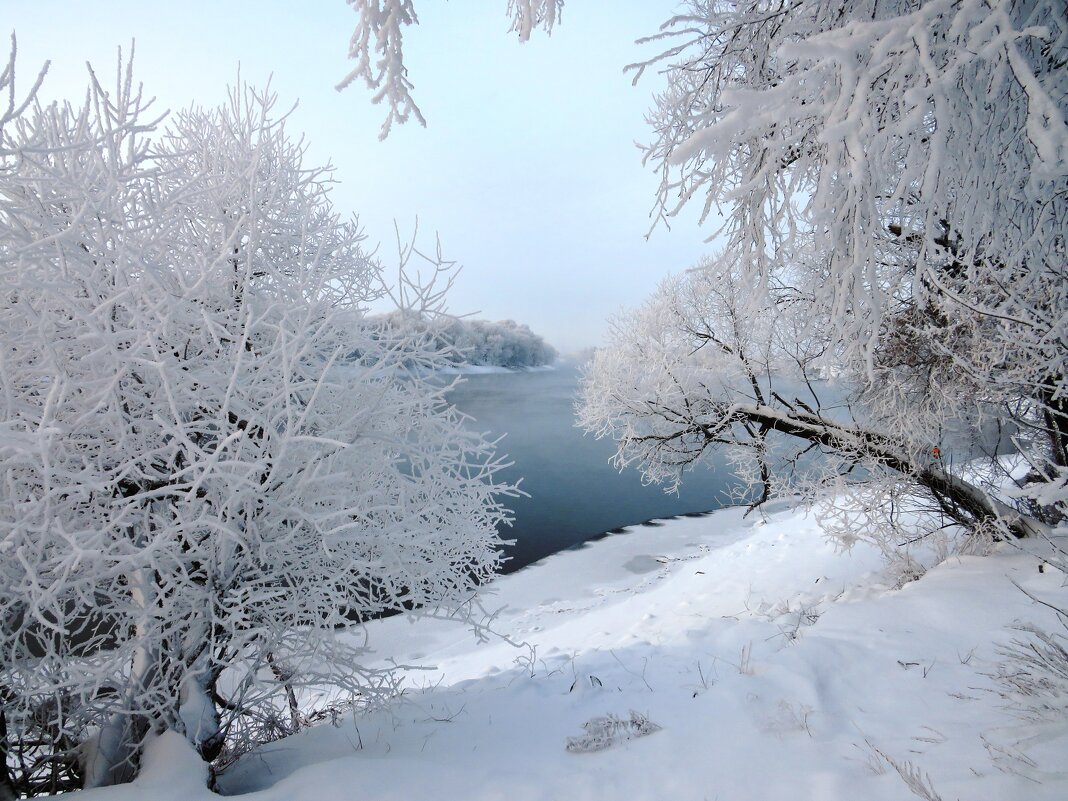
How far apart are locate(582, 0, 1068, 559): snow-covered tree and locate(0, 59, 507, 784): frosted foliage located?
265 centimetres

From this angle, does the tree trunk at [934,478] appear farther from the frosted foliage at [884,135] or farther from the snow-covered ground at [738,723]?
the frosted foliage at [884,135]

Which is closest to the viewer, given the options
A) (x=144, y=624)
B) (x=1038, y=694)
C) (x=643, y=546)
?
(x=1038, y=694)

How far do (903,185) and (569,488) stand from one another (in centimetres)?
2003

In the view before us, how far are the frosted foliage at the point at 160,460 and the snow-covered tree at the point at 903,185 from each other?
2648mm

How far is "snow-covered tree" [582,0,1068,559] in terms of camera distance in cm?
131

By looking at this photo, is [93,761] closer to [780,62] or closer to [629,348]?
[780,62]

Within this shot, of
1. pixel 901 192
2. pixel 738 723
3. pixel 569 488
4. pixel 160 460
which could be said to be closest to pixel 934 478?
pixel 738 723

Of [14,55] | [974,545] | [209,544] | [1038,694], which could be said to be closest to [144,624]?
[209,544]

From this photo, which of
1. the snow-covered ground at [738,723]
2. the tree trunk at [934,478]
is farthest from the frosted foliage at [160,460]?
the tree trunk at [934,478]

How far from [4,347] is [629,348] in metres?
11.1

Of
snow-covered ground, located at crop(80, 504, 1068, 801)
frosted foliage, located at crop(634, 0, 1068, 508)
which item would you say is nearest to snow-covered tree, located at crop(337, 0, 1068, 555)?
frosted foliage, located at crop(634, 0, 1068, 508)

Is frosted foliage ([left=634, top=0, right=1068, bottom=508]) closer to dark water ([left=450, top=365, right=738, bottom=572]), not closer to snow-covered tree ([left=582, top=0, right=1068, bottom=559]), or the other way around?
snow-covered tree ([left=582, top=0, right=1068, bottom=559])

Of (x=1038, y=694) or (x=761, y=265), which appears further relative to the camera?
(x=761, y=265)

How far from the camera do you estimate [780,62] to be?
2.73 metres
